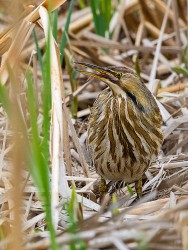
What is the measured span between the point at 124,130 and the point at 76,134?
29 centimetres

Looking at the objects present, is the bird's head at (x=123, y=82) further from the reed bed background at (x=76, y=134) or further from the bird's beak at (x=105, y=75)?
the reed bed background at (x=76, y=134)

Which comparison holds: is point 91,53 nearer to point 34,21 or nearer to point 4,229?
point 34,21

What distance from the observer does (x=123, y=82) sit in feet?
9.73

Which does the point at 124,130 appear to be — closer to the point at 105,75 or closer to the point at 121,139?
the point at 121,139

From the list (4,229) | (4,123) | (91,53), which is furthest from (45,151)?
(91,53)

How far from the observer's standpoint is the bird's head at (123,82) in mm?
2881

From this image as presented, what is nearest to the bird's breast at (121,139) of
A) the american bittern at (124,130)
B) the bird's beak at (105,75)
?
the american bittern at (124,130)

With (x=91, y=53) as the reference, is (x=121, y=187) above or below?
below

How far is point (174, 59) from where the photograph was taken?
4.95 meters

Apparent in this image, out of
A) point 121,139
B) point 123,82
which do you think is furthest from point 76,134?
point 123,82

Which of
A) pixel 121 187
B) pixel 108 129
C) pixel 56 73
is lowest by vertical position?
pixel 121 187

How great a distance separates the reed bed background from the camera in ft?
7.11

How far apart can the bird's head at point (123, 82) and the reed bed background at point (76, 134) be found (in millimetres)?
152

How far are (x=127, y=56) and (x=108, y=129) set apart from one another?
1839mm
